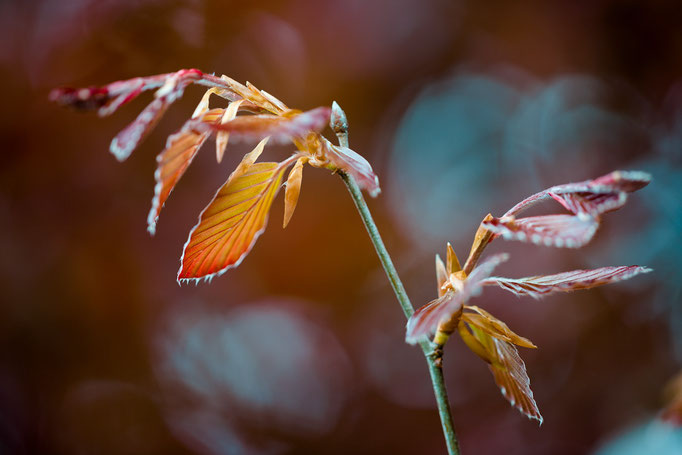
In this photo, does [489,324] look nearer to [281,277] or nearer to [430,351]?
[430,351]

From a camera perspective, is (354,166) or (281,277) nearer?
(354,166)

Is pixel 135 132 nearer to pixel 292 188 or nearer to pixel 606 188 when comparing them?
pixel 292 188

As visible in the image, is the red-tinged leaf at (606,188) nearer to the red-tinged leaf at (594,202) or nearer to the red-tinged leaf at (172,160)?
the red-tinged leaf at (594,202)

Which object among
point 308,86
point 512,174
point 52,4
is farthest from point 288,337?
point 52,4

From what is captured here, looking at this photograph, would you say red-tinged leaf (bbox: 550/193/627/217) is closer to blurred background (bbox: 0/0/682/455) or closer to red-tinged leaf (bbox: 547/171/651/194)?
red-tinged leaf (bbox: 547/171/651/194)

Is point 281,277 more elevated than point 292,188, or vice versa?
point 292,188

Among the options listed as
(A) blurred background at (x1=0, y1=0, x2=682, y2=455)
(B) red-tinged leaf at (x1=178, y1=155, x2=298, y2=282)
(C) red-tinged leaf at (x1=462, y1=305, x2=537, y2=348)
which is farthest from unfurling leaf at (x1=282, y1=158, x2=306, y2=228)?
(A) blurred background at (x1=0, y1=0, x2=682, y2=455)

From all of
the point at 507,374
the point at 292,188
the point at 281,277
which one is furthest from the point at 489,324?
the point at 281,277

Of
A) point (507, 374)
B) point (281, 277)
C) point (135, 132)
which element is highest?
point (135, 132)
